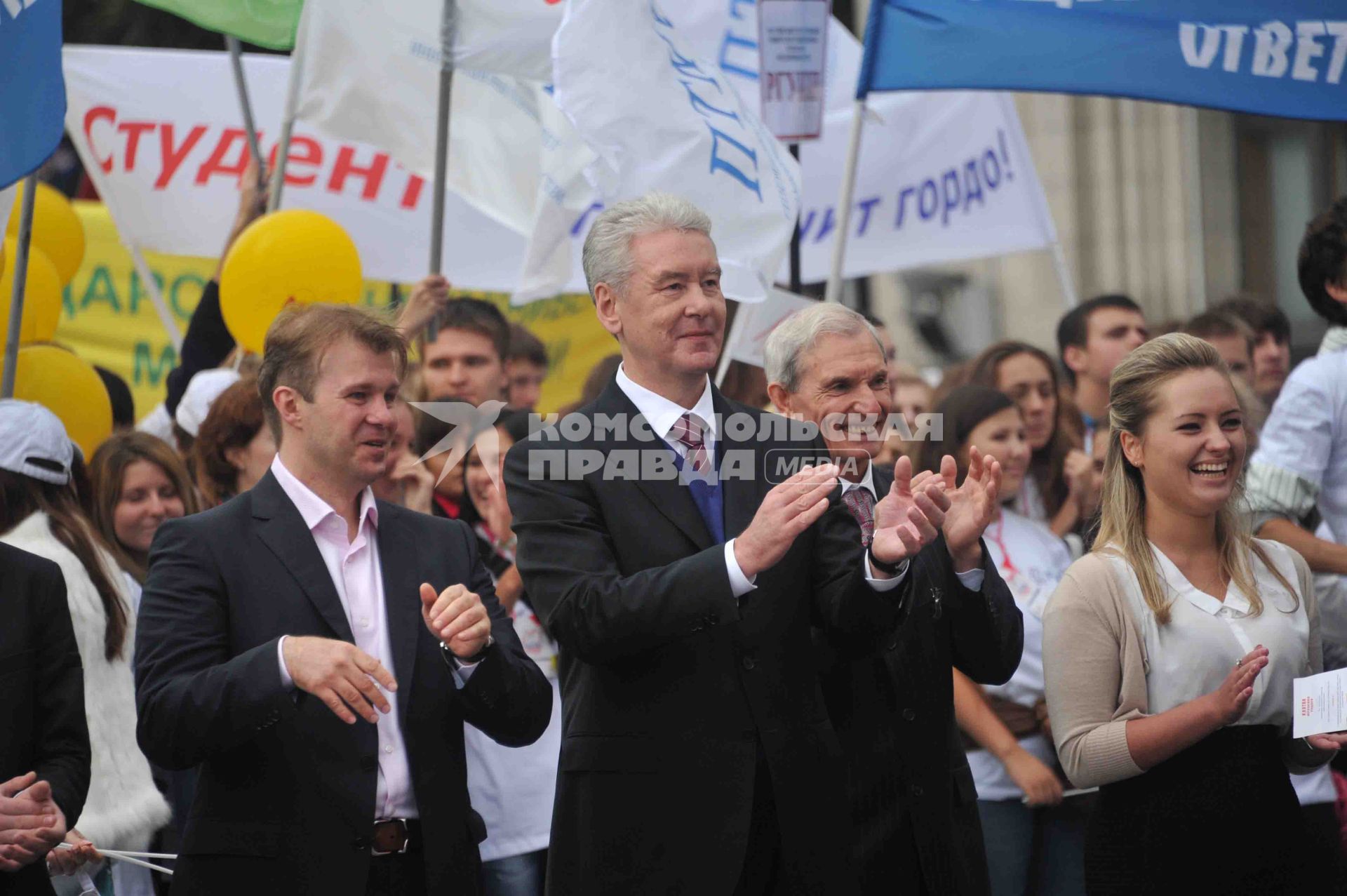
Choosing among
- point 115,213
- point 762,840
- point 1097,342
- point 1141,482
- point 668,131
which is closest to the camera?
point 762,840

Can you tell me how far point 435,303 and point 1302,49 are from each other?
308 centimetres

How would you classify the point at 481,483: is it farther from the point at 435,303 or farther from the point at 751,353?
the point at 751,353

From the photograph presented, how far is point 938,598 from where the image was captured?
411 centimetres

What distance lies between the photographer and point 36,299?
678cm

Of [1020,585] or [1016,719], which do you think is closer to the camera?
[1016,719]

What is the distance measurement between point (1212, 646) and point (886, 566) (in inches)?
40.0

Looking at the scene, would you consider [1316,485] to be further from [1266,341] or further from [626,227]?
[1266,341]

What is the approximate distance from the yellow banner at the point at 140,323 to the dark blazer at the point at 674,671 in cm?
526

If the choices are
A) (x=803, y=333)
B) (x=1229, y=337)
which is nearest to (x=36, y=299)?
(x=803, y=333)

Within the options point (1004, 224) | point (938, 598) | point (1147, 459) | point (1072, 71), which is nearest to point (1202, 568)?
point (1147, 459)

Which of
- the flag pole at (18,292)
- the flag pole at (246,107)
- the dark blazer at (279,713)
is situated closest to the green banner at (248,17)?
the flag pole at (246,107)

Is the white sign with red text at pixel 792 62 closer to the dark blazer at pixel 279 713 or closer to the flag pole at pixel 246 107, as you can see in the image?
the flag pole at pixel 246 107

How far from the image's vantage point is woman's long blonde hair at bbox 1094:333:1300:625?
4371 millimetres

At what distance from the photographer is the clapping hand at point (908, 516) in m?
3.58
